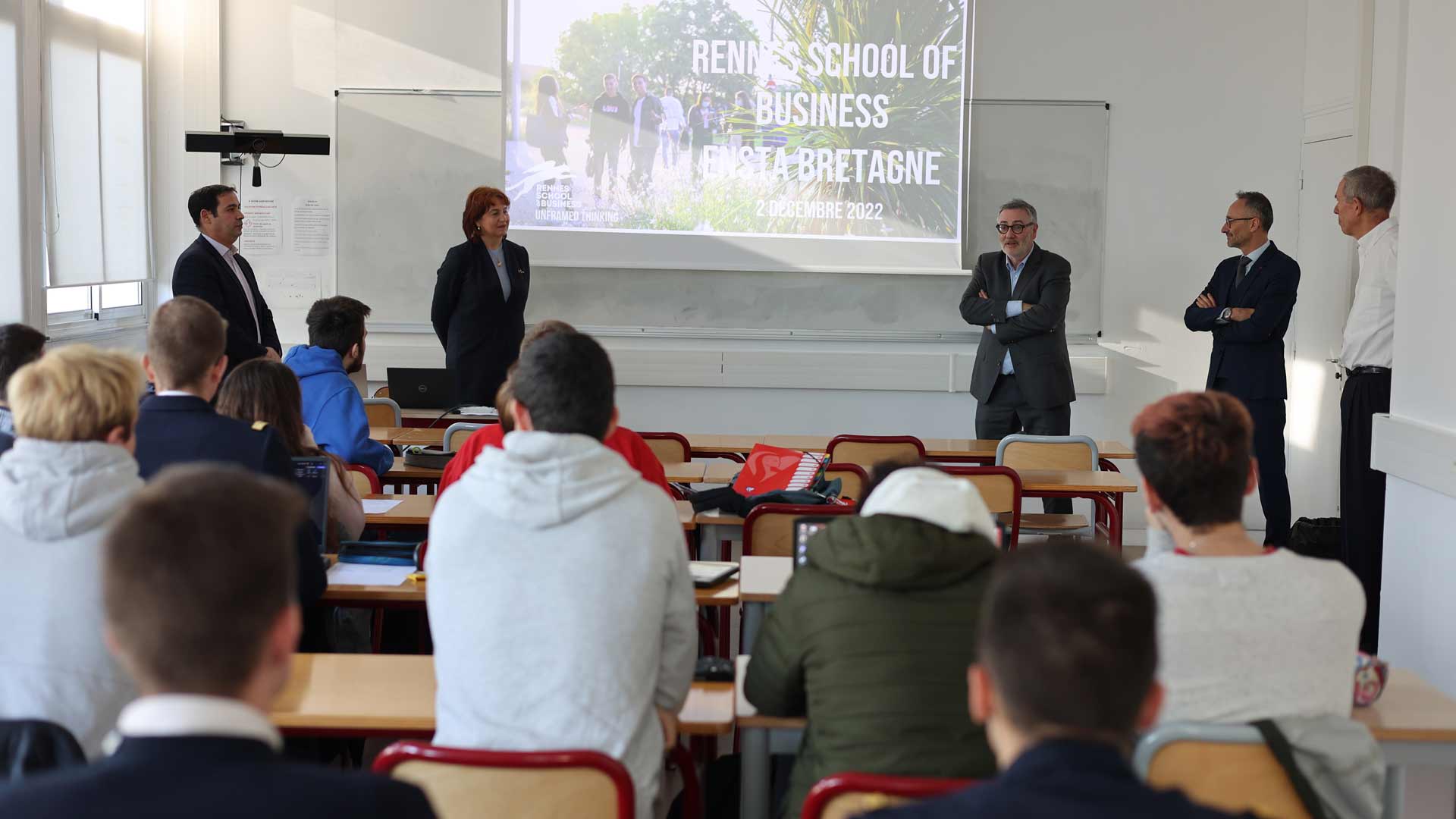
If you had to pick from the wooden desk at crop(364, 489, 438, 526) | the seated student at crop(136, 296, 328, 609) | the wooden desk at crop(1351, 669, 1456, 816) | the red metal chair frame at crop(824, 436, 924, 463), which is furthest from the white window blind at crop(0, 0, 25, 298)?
the wooden desk at crop(1351, 669, 1456, 816)

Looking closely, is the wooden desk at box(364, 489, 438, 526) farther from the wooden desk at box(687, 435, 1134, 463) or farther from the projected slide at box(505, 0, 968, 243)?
the projected slide at box(505, 0, 968, 243)

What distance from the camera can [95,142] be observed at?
6828 mm

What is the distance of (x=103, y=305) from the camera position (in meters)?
7.19

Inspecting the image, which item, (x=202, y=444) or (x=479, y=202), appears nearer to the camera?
(x=202, y=444)

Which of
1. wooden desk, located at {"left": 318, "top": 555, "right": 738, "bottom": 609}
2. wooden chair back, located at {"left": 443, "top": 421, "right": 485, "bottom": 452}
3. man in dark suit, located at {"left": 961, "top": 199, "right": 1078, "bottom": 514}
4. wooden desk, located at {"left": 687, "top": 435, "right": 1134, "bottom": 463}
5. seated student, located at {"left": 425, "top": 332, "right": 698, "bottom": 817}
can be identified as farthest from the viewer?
man in dark suit, located at {"left": 961, "top": 199, "right": 1078, "bottom": 514}

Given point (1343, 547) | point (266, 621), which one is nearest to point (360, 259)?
point (1343, 547)

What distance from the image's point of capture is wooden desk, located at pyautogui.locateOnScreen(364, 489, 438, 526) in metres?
3.87

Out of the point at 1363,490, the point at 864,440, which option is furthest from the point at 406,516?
the point at 1363,490

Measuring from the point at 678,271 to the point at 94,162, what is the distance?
3.20 meters

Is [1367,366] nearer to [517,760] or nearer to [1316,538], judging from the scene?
[1316,538]

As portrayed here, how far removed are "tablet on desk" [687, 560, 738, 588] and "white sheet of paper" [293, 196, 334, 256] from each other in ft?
16.6

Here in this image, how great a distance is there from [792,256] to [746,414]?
0.98m

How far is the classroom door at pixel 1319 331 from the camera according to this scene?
6906 mm

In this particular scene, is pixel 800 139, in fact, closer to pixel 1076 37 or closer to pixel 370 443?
pixel 1076 37
